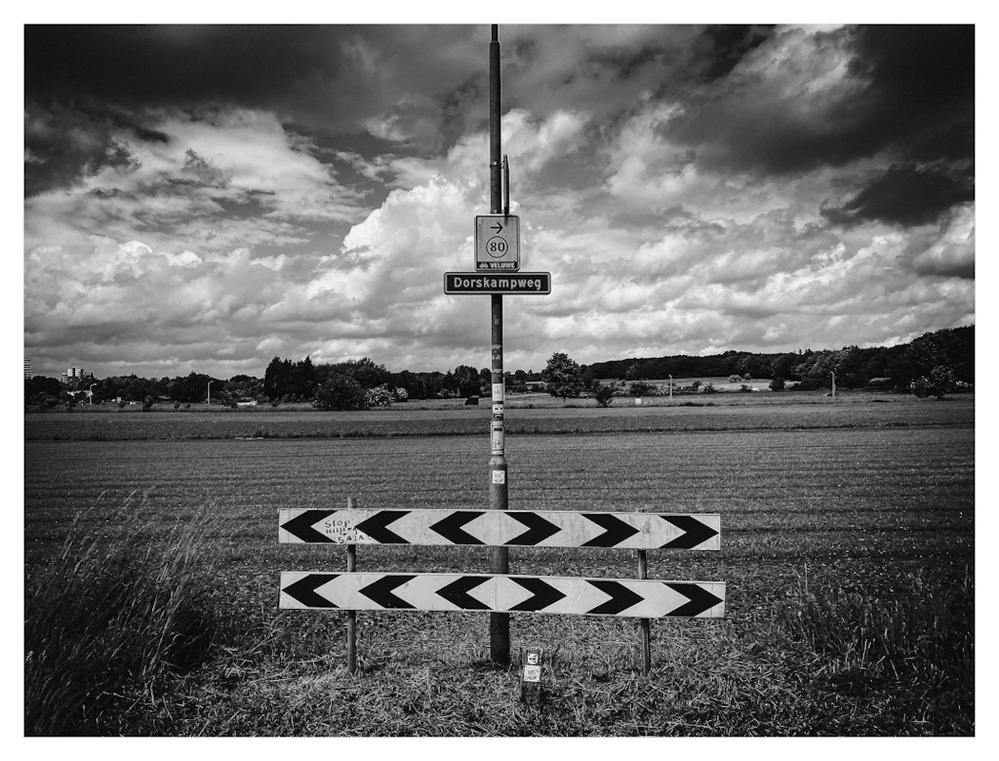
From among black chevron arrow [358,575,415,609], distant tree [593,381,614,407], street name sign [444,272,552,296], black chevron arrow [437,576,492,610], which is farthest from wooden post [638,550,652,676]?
distant tree [593,381,614,407]

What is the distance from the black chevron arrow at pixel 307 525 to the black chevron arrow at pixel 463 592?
3.20ft

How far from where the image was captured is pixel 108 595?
502cm

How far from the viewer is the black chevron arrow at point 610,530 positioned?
451cm

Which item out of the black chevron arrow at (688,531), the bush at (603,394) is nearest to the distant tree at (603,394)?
the bush at (603,394)

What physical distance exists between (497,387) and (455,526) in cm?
113

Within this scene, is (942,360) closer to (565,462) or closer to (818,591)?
(818,591)

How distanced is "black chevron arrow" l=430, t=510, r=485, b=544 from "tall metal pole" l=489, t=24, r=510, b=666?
0.30m

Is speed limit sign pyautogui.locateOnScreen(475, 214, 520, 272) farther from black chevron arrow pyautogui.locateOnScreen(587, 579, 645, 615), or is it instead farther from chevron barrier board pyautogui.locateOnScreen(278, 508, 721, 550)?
black chevron arrow pyautogui.locateOnScreen(587, 579, 645, 615)

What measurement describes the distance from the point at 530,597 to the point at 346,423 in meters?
32.3

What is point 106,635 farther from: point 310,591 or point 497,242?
point 497,242

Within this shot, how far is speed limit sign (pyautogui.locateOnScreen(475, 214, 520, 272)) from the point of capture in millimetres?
4797

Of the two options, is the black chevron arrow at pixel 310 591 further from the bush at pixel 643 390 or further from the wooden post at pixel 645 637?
the bush at pixel 643 390

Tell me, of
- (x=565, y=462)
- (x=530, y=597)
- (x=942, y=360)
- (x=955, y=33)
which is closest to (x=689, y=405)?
(x=565, y=462)

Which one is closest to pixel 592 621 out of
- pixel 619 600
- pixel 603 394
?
pixel 619 600
